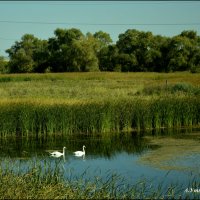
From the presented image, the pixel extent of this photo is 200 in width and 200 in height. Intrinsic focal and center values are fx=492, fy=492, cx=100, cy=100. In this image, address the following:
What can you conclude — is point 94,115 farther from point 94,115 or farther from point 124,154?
point 124,154

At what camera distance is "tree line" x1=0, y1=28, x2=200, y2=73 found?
60.4 meters

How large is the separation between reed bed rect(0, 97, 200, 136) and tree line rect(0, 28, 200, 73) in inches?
1531

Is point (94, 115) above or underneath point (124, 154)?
above

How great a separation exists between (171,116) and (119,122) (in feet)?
7.32

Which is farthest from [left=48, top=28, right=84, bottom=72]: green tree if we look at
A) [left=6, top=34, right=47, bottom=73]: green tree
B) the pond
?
the pond

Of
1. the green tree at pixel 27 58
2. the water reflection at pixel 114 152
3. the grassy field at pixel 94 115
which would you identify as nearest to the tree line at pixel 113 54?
the green tree at pixel 27 58

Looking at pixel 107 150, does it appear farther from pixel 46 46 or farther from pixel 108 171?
pixel 46 46

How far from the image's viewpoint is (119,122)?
19344 millimetres

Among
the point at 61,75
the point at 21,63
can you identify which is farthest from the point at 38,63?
the point at 61,75

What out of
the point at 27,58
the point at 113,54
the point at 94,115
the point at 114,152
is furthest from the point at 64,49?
the point at 114,152

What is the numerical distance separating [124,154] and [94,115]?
3.60 meters

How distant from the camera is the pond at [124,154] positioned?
38.8ft

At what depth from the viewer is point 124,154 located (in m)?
15.1

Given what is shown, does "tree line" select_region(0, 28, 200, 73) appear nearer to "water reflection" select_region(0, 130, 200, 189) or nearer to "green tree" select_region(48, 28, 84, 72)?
"green tree" select_region(48, 28, 84, 72)
